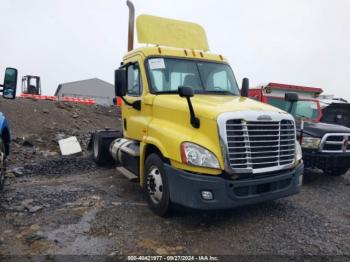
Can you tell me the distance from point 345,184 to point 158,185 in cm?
493

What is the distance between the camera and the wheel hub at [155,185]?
4676 mm

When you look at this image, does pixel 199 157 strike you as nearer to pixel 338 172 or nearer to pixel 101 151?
pixel 101 151

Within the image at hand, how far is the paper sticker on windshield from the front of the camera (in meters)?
5.53

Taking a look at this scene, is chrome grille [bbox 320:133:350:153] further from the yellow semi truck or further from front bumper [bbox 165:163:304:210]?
front bumper [bbox 165:163:304:210]

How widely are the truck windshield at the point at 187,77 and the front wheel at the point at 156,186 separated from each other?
1289 millimetres

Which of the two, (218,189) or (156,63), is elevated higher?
(156,63)

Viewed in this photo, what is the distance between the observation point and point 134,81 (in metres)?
6.01

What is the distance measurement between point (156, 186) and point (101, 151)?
3.75m

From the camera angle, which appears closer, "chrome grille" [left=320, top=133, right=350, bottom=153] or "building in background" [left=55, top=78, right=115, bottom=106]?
"chrome grille" [left=320, top=133, right=350, bottom=153]

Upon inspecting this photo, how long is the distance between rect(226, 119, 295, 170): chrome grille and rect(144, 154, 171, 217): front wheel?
1053mm

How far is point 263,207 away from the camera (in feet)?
17.3

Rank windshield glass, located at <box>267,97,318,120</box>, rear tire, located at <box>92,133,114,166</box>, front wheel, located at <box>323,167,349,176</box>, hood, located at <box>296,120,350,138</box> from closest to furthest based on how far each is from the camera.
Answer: hood, located at <box>296,120,350,138</box> < front wheel, located at <box>323,167,349,176</box> < rear tire, located at <box>92,133,114,166</box> < windshield glass, located at <box>267,97,318,120</box>

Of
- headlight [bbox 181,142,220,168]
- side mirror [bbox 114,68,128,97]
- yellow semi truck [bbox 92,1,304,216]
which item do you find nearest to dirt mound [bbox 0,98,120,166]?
side mirror [bbox 114,68,128,97]

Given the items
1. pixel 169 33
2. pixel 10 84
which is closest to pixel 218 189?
pixel 10 84
